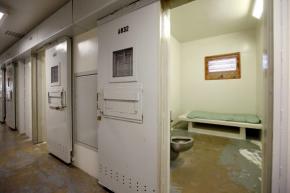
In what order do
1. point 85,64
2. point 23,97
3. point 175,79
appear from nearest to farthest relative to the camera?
point 85,64 → point 23,97 → point 175,79

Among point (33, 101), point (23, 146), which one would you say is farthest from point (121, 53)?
point (23, 146)

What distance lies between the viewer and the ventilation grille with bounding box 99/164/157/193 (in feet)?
4.69

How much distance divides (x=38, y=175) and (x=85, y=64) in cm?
175

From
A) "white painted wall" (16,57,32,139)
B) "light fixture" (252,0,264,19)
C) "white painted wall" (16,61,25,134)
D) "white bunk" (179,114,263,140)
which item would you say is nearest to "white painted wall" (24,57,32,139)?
"white painted wall" (16,57,32,139)

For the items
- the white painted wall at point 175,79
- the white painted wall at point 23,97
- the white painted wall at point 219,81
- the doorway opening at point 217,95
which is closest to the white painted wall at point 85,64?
the doorway opening at point 217,95

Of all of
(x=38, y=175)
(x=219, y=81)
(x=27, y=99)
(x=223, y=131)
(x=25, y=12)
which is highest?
(x=25, y=12)

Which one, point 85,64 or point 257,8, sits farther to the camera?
point 257,8

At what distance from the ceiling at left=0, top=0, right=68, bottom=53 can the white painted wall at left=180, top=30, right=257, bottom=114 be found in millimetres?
3861

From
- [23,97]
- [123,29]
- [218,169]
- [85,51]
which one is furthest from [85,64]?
[23,97]

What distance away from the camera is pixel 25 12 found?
8.20ft

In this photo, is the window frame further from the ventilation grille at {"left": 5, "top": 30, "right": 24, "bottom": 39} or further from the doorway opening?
the ventilation grille at {"left": 5, "top": 30, "right": 24, "bottom": 39}

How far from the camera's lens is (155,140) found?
1.36 metres

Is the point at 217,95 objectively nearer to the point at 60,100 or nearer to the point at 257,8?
the point at 257,8

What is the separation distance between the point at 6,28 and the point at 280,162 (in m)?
4.70
